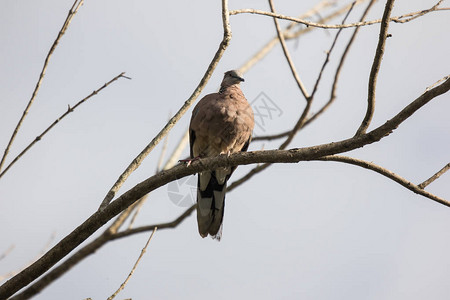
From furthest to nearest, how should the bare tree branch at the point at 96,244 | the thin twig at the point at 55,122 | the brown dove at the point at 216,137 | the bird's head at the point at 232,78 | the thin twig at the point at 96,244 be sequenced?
the bird's head at the point at 232,78 → the brown dove at the point at 216,137 → the thin twig at the point at 96,244 → the bare tree branch at the point at 96,244 → the thin twig at the point at 55,122

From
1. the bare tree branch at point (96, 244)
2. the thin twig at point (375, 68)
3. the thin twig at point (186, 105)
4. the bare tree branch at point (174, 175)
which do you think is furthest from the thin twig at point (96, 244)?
the thin twig at point (375, 68)

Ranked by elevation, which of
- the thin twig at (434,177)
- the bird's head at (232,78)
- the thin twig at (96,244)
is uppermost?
the bird's head at (232,78)

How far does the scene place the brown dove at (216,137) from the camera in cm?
542

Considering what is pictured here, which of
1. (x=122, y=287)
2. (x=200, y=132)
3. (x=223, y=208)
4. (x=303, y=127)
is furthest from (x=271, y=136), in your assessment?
(x=122, y=287)

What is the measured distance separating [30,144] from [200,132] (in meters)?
2.45

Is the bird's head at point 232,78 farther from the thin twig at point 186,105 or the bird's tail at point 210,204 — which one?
the thin twig at point 186,105

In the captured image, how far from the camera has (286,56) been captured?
189 inches

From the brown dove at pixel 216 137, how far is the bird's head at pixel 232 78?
0.12ft

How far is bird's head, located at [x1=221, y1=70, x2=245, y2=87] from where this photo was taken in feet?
20.3

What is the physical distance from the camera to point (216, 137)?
5441 mm

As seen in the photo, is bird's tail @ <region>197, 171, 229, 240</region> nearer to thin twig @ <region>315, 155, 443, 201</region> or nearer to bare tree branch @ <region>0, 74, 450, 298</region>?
bare tree branch @ <region>0, 74, 450, 298</region>

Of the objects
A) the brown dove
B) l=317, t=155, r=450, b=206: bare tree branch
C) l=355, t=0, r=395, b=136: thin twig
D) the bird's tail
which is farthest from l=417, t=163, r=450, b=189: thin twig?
the bird's tail

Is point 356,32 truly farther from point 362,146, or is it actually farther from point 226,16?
point 362,146

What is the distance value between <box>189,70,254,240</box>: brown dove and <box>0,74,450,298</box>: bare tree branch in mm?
1636
